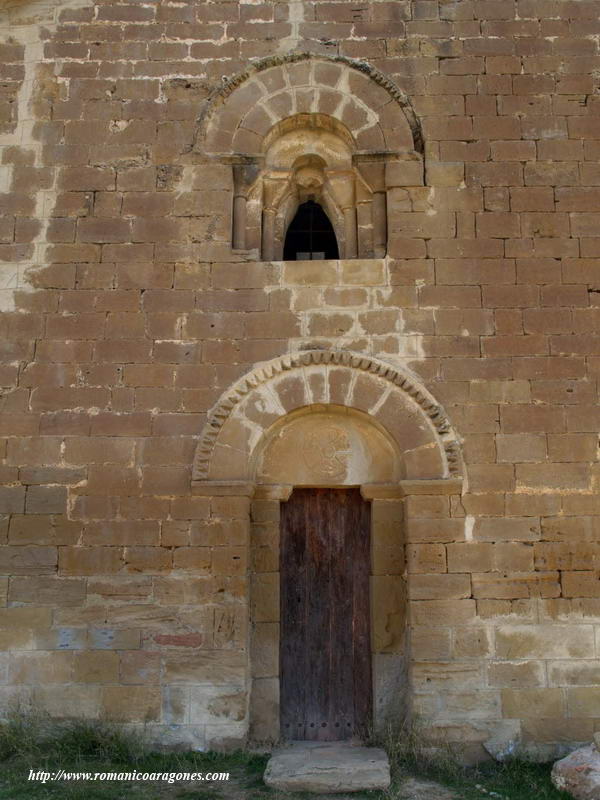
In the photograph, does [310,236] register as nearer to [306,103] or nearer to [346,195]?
[346,195]

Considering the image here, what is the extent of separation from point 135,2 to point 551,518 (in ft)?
20.1

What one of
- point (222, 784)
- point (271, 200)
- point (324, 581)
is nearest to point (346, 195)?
point (271, 200)

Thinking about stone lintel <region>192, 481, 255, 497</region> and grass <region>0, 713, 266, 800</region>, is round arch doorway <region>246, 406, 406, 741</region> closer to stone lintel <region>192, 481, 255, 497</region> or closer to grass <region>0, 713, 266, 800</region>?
stone lintel <region>192, 481, 255, 497</region>

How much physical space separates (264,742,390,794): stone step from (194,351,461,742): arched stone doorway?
1.56 ft

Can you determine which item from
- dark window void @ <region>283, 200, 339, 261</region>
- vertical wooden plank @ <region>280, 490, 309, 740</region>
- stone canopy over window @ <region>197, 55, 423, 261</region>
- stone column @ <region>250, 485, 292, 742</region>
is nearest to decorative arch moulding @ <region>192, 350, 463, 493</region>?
stone column @ <region>250, 485, 292, 742</region>

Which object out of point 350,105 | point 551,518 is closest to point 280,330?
point 350,105

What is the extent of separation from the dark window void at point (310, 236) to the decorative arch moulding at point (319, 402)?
1426 millimetres

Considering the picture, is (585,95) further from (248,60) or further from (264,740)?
(264,740)

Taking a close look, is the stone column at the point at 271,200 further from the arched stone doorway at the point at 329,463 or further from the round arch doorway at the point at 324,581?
the round arch doorway at the point at 324,581

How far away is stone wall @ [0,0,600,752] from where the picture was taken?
612cm

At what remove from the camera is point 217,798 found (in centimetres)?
525

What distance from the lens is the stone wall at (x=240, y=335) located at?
6121mm

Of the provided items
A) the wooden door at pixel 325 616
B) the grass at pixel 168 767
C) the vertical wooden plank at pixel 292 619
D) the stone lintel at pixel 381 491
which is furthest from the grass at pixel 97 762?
the stone lintel at pixel 381 491

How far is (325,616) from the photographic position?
21.9ft
